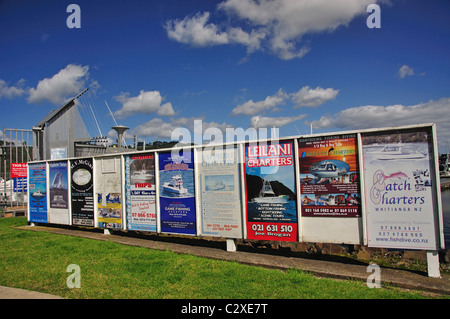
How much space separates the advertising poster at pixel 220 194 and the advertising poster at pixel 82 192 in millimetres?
4612

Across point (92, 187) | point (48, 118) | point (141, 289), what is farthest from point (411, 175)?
point (48, 118)

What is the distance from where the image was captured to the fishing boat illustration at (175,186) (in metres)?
8.14

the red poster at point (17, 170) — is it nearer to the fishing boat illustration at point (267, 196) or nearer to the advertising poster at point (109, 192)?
the advertising poster at point (109, 192)

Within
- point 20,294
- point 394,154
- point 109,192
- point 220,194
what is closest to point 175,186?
point 220,194

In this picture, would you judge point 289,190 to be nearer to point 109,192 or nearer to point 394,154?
point 394,154

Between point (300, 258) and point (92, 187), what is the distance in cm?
712

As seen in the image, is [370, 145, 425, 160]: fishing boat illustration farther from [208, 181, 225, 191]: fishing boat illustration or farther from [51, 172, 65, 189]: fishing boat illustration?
[51, 172, 65, 189]: fishing boat illustration

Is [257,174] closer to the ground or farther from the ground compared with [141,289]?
farther from the ground

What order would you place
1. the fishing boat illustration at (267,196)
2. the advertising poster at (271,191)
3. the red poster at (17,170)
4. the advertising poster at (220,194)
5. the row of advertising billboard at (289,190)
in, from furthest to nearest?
1. the red poster at (17,170)
2. the advertising poster at (220,194)
3. the fishing boat illustration at (267,196)
4. the advertising poster at (271,191)
5. the row of advertising billboard at (289,190)

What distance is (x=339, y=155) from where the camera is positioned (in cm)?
613

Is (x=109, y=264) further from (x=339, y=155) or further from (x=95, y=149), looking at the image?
(x=95, y=149)

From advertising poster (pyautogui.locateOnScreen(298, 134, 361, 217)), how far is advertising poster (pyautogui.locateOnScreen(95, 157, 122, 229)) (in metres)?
5.76

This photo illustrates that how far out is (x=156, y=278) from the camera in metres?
5.54

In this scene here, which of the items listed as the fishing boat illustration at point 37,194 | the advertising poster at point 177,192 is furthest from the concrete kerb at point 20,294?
the fishing boat illustration at point 37,194
